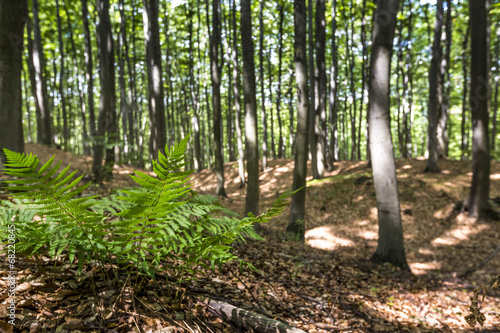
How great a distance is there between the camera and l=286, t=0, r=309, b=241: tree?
7.30 metres

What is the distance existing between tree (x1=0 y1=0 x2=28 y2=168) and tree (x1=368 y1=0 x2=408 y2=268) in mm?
6412

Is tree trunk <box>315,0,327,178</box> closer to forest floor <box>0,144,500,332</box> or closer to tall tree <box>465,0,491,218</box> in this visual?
forest floor <box>0,144,500,332</box>

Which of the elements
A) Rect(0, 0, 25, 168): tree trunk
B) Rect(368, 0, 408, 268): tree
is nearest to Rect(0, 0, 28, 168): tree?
Rect(0, 0, 25, 168): tree trunk

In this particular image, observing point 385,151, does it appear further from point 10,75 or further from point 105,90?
point 105,90

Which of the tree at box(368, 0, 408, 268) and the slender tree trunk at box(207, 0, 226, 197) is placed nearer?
the tree at box(368, 0, 408, 268)

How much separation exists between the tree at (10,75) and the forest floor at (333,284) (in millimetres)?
1763

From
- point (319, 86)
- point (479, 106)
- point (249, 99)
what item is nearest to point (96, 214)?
point (249, 99)

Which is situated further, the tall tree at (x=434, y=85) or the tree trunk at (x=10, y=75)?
the tall tree at (x=434, y=85)

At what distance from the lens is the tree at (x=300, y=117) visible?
730 centimetres

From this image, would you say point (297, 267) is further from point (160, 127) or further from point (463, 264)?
point (463, 264)

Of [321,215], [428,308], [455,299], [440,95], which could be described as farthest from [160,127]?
[440,95]

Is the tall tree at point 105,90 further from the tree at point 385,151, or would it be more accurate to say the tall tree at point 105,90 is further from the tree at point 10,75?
the tree at point 385,151

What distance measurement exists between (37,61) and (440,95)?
2157 cm

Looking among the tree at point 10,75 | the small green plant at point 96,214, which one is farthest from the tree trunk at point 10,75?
the small green plant at point 96,214
